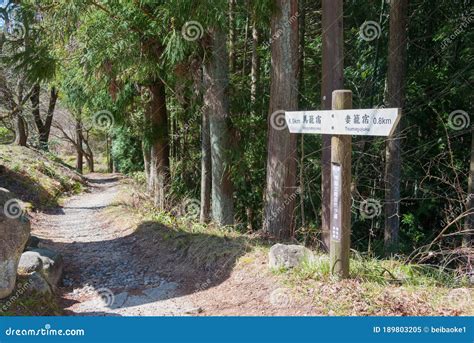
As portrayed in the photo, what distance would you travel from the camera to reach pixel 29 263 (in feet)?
18.7

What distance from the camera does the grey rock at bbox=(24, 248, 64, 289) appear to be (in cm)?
600

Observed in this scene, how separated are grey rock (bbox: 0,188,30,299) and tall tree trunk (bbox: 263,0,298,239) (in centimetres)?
344

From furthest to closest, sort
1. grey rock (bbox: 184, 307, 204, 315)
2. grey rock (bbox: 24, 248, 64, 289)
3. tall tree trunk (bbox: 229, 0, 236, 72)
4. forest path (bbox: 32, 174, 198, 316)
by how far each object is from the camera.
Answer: tall tree trunk (bbox: 229, 0, 236, 72) → grey rock (bbox: 24, 248, 64, 289) → forest path (bbox: 32, 174, 198, 316) → grey rock (bbox: 184, 307, 204, 315)

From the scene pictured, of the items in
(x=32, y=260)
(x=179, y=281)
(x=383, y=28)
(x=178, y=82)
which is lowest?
(x=179, y=281)

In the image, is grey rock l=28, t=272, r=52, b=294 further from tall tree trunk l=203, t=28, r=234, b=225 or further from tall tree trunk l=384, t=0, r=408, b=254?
tall tree trunk l=384, t=0, r=408, b=254

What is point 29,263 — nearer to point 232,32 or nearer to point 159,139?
point 159,139

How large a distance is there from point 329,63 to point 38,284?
16.0 feet

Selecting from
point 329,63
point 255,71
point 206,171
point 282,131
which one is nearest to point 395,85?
point 329,63

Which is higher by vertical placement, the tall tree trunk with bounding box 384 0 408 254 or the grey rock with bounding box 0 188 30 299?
the tall tree trunk with bounding box 384 0 408 254

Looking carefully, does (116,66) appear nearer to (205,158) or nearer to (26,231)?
(205,158)

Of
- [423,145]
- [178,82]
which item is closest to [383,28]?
[423,145]

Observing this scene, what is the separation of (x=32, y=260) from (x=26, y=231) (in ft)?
2.20

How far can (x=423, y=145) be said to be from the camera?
367 inches

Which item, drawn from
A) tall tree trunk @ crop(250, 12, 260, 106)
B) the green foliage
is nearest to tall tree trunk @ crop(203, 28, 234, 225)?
tall tree trunk @ crop(250, 12, 260, 106)
